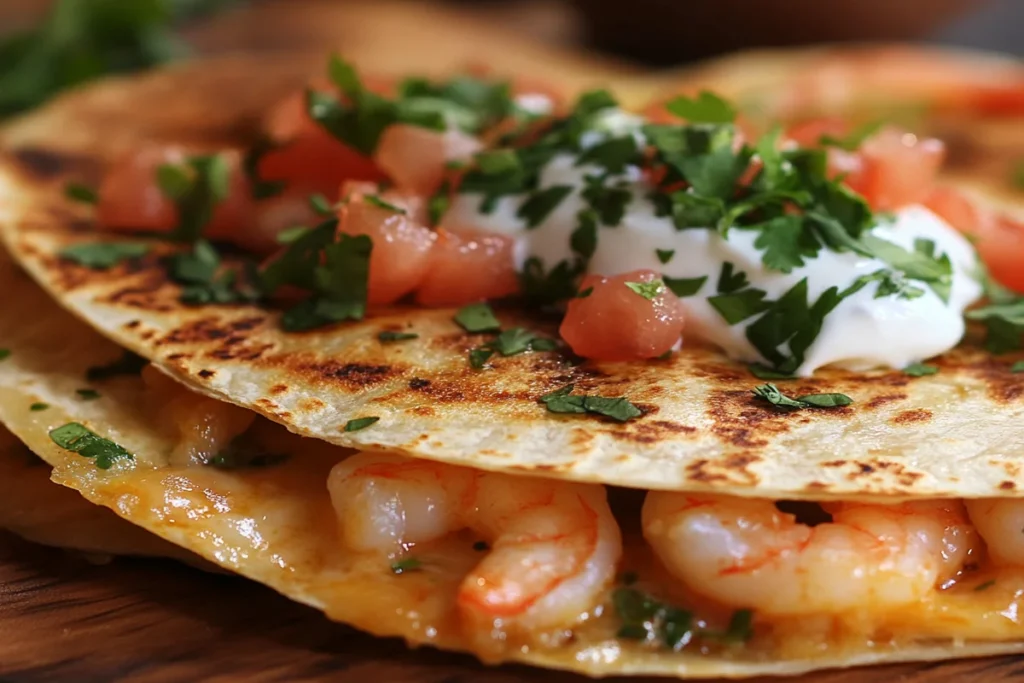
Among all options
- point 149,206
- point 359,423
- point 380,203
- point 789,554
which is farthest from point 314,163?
point 789,554

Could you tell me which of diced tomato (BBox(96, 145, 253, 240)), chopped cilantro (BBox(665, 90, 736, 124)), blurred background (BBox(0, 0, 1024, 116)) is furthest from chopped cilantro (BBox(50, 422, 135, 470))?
blurred background (BBox(0, 0, 1024, 116))

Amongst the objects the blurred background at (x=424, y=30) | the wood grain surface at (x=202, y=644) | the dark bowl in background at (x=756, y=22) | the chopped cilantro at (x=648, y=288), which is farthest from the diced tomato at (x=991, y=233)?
the dark bowl in background at (x=756, y=22)

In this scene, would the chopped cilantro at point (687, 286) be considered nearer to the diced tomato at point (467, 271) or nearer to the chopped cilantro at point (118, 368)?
the diced tomato at point (467, 271)

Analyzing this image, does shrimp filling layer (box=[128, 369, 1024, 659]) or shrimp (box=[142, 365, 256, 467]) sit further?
shrimp (box=[142, 365, 256, 467])

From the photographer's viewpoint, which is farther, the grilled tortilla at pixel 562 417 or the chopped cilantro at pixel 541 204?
the chopped cilantro at pixel 541 204

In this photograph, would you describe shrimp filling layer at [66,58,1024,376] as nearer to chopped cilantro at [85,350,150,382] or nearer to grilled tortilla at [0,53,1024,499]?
grilled tortilla at [0,53,1024,499]

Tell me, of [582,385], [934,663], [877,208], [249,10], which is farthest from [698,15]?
[934,663]
